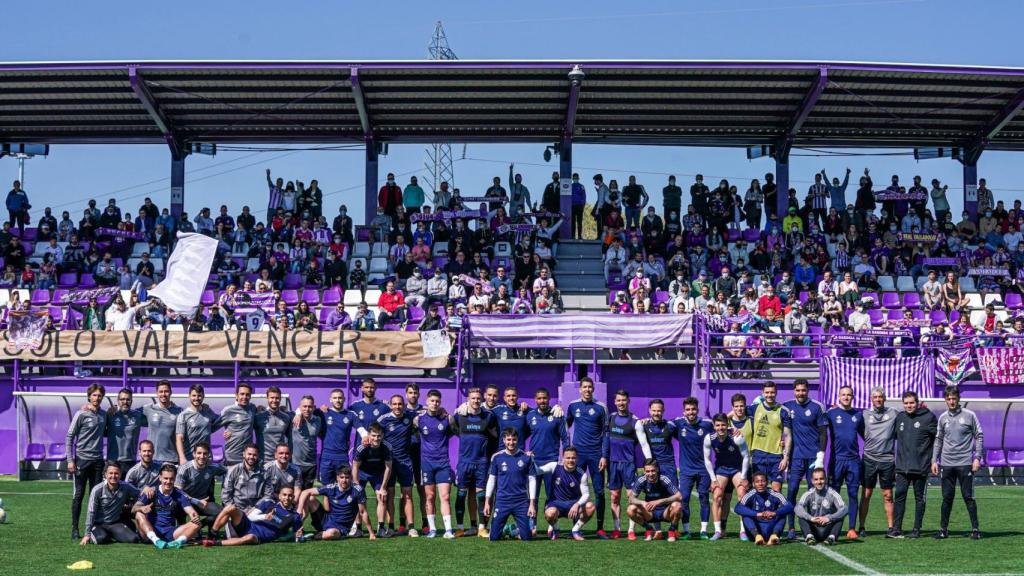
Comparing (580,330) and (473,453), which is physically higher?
(580,330)

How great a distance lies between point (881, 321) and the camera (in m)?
25.8

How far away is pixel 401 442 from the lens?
1602 cm

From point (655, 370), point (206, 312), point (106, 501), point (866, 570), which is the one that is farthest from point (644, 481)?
point (206, 312)

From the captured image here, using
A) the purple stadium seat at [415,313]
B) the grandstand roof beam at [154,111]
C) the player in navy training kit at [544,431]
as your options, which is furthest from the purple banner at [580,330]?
the grandstand roof beam at [154,111]

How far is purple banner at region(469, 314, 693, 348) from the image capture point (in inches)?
904

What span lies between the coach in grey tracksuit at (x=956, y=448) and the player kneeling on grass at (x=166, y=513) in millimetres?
9020

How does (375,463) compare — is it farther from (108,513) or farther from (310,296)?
(310,296)

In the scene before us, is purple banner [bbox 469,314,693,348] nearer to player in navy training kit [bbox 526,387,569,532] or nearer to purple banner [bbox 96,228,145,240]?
player in navy training kit [bbox 526,387,569,532]

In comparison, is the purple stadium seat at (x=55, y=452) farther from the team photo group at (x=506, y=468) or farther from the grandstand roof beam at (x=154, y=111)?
the grandstand roof beam at (x=154, y=111)

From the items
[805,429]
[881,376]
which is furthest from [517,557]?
[881,376]

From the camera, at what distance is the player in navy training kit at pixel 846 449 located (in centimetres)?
1555

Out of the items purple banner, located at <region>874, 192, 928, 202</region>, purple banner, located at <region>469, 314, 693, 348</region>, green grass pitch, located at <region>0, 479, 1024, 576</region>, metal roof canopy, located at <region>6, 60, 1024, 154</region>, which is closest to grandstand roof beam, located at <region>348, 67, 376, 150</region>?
metal roof canopy, located at <region>6, 60, 1024, 154</region>

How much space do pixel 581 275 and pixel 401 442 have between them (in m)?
14.5

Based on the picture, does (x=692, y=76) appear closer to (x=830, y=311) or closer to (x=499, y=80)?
(x=499, y=80)
